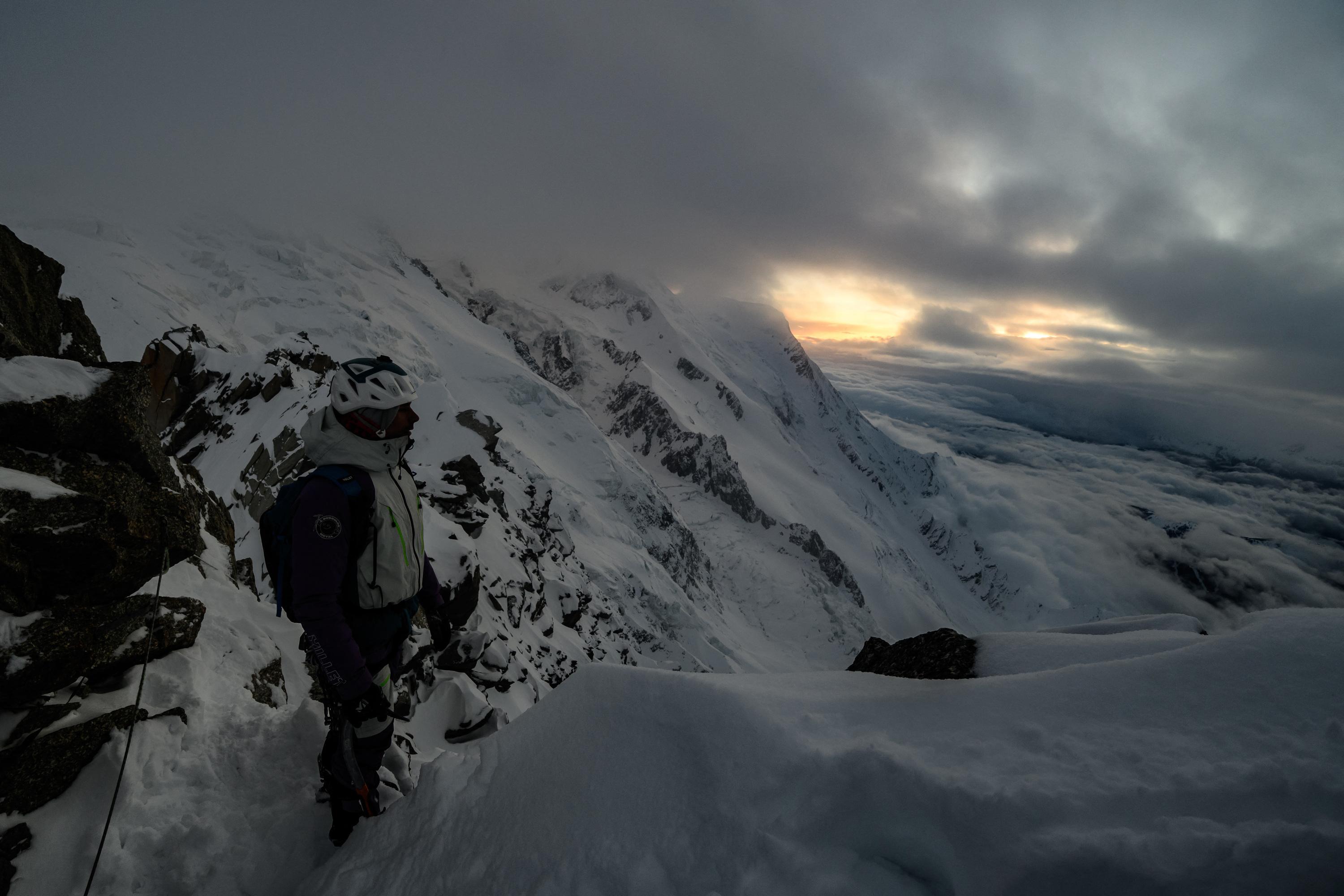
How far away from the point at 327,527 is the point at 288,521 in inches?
13.0

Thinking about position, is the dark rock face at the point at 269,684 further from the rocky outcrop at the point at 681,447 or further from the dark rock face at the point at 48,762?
the rocky outcrop at the point at 681,447

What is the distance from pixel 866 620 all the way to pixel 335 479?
349 feet

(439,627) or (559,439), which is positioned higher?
(439,627)

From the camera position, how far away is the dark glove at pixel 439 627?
4973 millimetres

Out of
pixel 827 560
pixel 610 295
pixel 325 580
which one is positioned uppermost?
pixel 610 295

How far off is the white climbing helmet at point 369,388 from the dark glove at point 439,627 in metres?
2.21

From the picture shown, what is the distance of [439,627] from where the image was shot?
5.16 metres

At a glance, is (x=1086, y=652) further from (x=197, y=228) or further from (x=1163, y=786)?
(x=197, y=228)

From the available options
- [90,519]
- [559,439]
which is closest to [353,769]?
[90,519]

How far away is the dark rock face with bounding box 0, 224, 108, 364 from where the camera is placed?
6254mm

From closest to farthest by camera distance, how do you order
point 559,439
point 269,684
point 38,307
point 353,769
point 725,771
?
point 725,771 < point 353,769 < point 269,684 < point 38,307 < point 559,439

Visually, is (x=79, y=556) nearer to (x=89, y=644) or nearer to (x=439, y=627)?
(x=89, y=644)

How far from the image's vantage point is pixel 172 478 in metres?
5.42

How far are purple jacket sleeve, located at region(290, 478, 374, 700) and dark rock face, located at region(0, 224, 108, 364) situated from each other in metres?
4.48
